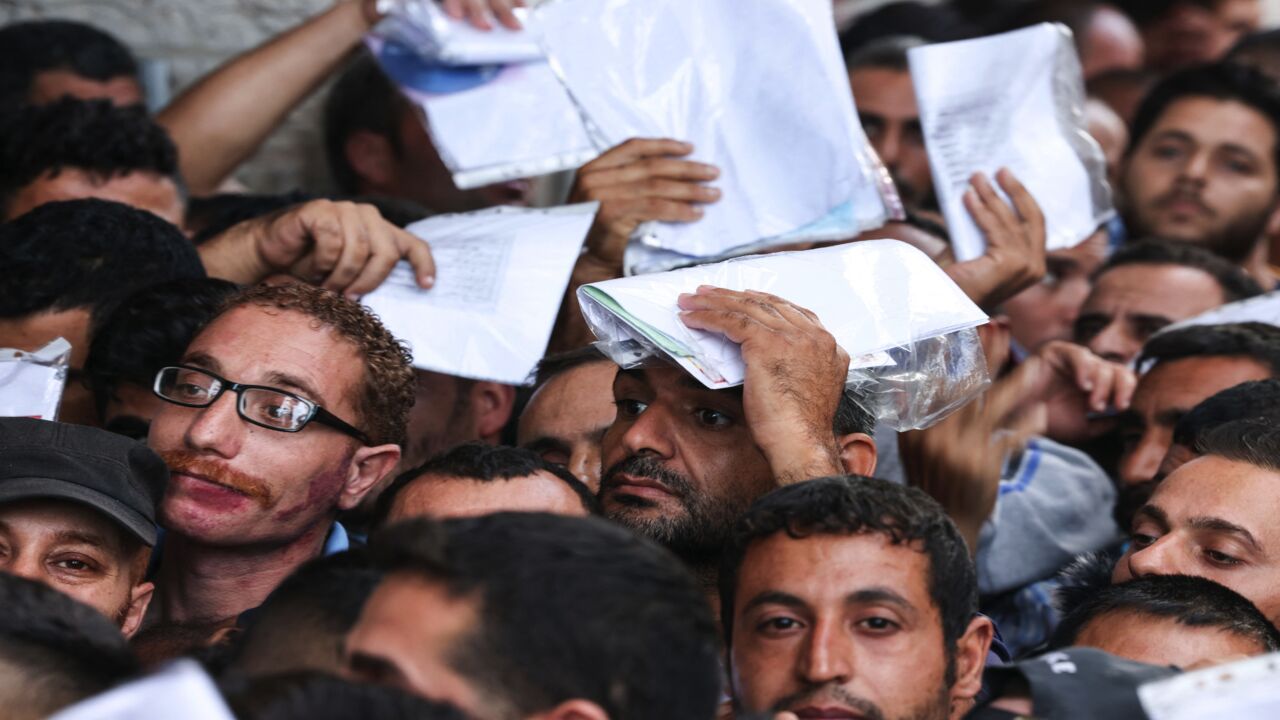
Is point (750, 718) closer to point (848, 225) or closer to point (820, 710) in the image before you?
point (820, 710)

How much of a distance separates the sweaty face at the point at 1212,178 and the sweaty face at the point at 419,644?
406 centimetres

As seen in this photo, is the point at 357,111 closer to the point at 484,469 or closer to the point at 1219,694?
the point at 484,469

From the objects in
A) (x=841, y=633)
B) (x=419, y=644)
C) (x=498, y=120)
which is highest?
(x=419, y=644)

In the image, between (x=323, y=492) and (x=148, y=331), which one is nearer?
(x=323, y=492)

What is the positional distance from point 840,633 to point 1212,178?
3.59 metres

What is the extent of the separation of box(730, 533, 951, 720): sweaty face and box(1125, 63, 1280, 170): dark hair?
360cm

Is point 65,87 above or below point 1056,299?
above

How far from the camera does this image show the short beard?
2.95m

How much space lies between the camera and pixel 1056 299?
5.18 metres

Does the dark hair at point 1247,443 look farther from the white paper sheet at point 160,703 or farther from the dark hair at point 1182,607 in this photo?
the white paper sheet at point 160,703

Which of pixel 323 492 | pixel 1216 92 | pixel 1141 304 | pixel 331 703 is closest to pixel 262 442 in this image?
pixel 323 492

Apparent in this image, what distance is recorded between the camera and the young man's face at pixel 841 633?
2.30 meters

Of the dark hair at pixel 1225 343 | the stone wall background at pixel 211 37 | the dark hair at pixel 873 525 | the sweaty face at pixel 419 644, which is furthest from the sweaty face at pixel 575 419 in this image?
the stone wall background at pixel 211 37

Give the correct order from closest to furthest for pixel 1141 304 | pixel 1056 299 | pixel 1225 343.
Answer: pixel 1225 343 → pixel 1141 304 → pixel 1056 299
